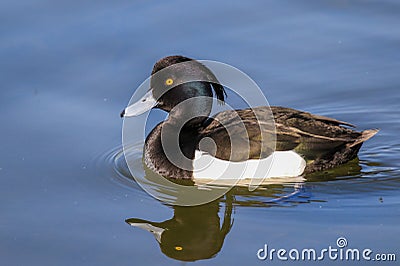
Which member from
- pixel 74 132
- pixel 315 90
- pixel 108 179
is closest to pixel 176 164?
pixel 108 179

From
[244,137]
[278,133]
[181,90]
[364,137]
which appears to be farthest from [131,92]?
[364,137]

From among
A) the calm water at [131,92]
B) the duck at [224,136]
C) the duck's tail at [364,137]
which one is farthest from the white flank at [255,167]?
the duck's tail at [364,137]

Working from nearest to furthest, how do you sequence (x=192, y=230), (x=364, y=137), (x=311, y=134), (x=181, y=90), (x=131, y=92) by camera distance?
1. (x=192, y=230)
2. (x=311, y=134)
3. (x=364, y=137)
4. (x=181, y=90)
5. (x=131, y=92)

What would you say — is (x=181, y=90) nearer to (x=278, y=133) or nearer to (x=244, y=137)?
(x=244, y=137)

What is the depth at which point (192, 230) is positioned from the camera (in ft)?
22.9

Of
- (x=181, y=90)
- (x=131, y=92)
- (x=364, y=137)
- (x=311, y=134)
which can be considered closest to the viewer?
(x=311, y=134)

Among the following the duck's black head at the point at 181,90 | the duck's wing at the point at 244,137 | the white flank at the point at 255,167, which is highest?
the duck's black head at the point at 181,90

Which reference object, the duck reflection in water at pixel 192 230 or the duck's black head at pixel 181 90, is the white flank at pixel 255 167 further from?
the duck's black head at pixel 181 90

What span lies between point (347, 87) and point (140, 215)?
10.7ft

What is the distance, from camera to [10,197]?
7.45 meters

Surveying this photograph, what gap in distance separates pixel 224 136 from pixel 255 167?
0.40m

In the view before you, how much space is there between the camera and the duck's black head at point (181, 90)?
802 centimetres

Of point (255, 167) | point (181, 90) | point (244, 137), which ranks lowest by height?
A: point (255, 167)

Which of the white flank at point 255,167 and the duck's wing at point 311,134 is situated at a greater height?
the duck's wing at point 311,134
